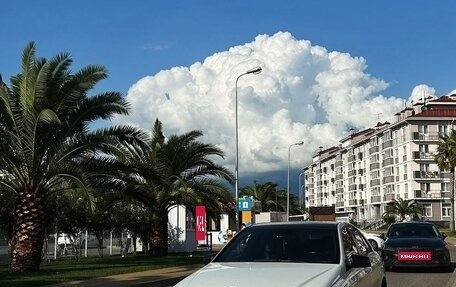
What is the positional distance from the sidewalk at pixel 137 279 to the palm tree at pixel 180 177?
881 cm

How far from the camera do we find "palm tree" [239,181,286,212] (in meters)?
90.8

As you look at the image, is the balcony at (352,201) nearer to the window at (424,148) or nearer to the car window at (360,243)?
the window at (424,148)

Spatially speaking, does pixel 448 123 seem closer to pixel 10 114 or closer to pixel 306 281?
pixel 10 114

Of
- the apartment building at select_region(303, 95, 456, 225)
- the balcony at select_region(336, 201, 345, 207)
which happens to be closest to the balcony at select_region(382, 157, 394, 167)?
the apartment building at select_region(303, 95, 456, 225)

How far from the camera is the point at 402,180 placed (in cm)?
9088

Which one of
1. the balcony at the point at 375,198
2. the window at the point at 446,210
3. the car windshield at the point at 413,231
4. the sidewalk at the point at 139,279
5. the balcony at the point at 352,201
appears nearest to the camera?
the sidewalk at the point at 139,279

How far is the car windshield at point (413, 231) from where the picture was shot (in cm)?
1845

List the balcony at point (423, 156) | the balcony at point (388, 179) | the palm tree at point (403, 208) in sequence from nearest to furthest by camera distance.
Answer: the palm tree at point (403, 208), the balcony at point (423, 156), the balcony at point (388, 179)

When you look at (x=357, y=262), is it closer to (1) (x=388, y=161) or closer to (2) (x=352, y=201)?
(1) (x=388, y=161)

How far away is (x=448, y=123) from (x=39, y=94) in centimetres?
7838

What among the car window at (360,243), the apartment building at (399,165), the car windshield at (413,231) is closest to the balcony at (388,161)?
the apartment building at (399,165)

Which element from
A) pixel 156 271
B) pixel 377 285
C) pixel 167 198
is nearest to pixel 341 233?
pixel 377 285

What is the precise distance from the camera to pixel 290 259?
259 inches

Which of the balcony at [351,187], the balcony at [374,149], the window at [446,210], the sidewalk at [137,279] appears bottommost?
the sidewalk at [137,279]
